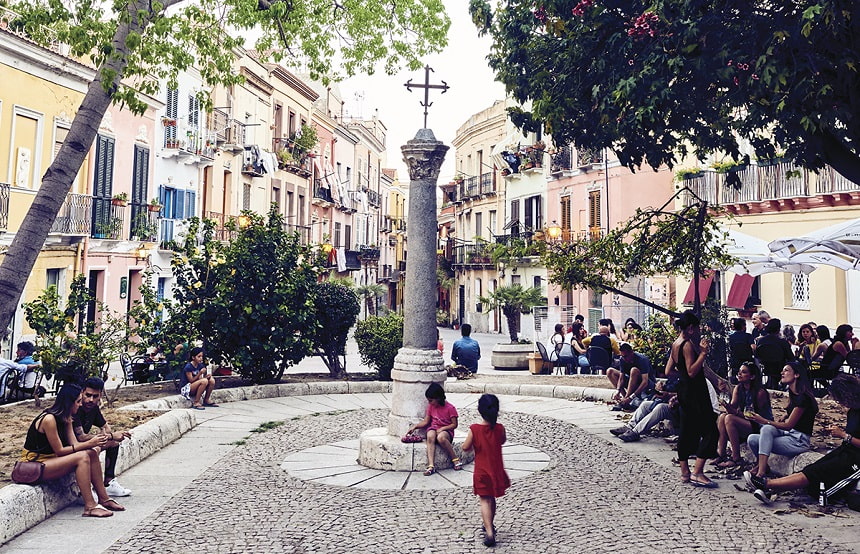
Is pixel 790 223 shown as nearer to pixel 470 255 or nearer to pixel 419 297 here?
pixel 419 297

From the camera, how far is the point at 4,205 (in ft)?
55.0

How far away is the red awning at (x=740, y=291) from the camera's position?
70.9ft

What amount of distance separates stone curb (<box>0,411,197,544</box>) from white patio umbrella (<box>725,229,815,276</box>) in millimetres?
9581

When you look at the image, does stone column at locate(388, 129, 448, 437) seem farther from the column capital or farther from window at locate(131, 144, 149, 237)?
window at locate(131, 144, 149, 237)

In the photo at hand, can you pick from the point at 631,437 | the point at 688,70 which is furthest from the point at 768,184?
the point at 688,70

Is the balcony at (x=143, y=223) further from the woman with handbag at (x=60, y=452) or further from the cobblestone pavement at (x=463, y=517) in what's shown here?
the woman with handbag at (x=60, y=452)

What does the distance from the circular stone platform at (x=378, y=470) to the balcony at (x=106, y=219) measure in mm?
15502

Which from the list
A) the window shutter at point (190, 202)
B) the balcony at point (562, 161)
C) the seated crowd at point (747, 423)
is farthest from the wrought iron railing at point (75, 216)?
the balcony at point (562, 161)

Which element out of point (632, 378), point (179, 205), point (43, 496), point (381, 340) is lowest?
point (43, 496)

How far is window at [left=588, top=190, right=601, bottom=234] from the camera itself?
99.5 feet

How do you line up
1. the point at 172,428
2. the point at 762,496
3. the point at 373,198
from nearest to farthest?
the point at 762,496, the point at 172,428, the point at 373,198

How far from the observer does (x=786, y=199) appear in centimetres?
2053

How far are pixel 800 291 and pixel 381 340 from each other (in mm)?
13259

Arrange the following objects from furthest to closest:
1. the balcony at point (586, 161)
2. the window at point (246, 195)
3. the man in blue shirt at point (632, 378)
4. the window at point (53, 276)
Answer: the window at point (246, 195) → the balcony at point (586, 161) → the window at point (53, 276) → the man in blue shirt at point (632, 378)
